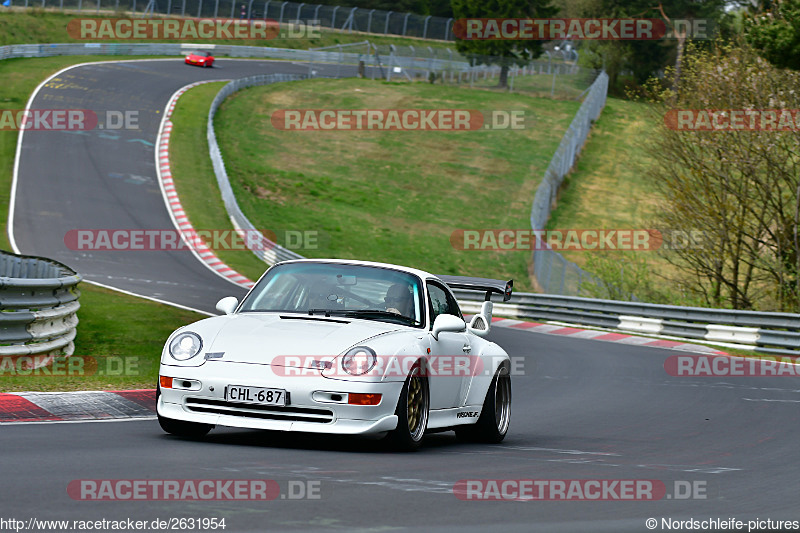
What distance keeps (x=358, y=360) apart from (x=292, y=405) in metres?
0.54

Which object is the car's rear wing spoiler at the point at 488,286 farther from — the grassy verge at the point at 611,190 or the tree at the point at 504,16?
the tree at the point at 504,16

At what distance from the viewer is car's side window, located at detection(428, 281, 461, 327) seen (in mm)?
9002

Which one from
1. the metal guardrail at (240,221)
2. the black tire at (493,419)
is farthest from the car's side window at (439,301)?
the metal guardrail at (240,221)

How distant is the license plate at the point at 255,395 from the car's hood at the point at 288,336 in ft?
0.65

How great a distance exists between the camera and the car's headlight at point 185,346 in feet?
25.5

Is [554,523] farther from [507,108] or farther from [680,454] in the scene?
[507,108]

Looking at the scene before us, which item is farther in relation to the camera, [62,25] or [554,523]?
[62,25]

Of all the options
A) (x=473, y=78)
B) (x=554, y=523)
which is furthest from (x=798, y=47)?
(x=473, y=78)

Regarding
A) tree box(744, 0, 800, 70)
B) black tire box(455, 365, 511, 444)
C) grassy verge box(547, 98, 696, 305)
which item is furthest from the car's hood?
grassy verge box(547, 98, 696, 305)

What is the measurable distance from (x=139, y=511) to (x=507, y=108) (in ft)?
206

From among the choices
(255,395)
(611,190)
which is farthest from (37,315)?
(611,190)

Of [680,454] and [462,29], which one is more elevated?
[462,29]

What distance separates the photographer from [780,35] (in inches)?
925

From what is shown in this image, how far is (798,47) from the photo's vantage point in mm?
23281
